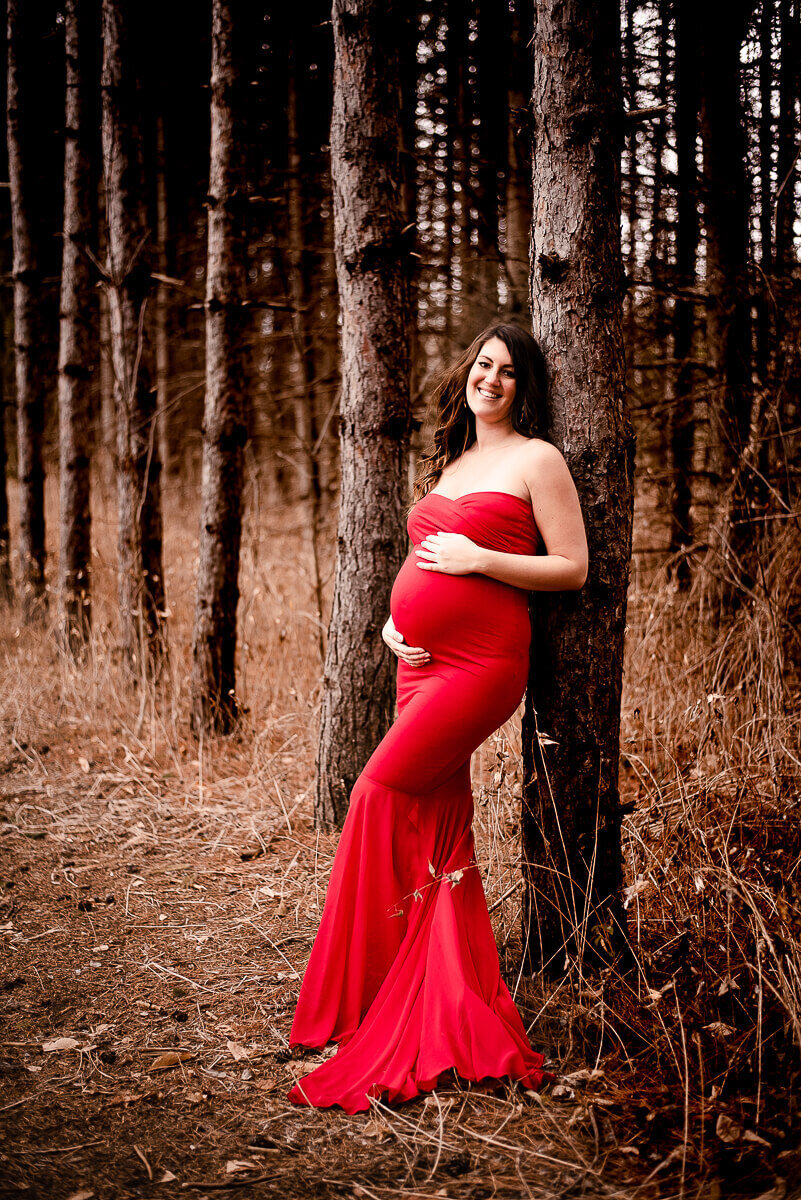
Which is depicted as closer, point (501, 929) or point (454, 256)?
point (501, 929)

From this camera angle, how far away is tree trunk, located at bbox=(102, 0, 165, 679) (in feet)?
20.7

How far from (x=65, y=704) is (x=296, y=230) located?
637cm

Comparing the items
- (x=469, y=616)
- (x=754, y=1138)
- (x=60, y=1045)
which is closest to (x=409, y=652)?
(x=469, y=616)

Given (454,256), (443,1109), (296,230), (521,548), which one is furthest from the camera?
(296,230)

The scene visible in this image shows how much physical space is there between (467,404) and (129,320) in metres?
4.48

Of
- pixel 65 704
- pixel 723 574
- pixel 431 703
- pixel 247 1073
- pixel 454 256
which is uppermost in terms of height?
pixel 454 256

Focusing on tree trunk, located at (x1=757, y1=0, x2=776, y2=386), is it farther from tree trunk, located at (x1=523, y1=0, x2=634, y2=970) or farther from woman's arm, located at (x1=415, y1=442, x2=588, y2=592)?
woman's arm, located at (x1=415, y1=442, x2=588, y2=592)

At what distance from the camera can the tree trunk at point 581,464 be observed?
2.60m

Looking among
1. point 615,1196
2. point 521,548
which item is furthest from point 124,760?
point 615,1196

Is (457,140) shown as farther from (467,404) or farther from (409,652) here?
(409,652)

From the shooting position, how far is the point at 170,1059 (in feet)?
8.84

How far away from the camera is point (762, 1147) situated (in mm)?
2141

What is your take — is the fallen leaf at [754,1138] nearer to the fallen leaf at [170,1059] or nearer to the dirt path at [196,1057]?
the dirt path at [196,1057]

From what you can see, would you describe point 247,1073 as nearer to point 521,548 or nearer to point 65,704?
point 521,548
